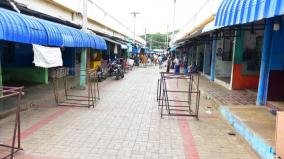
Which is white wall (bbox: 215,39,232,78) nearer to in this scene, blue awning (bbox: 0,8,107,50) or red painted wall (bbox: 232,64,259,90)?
red painted wall (bbox: 232,64,259,90)

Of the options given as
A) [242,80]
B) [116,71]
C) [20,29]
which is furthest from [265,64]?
[116,71]

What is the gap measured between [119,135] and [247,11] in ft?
13.0

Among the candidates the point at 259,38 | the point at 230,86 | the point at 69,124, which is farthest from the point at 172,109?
the point at 259,38

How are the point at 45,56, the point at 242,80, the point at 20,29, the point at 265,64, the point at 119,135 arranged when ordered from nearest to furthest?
the point at 119,135, the point at 20,29, the point at 265,64, the point at 45,56, the point at 242,80

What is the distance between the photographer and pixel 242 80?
41.8 feet

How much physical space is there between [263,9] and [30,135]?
18.0ft

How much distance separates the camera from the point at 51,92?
11781 millimetres

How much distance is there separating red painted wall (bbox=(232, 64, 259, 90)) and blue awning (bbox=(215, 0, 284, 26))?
4977 millimetres

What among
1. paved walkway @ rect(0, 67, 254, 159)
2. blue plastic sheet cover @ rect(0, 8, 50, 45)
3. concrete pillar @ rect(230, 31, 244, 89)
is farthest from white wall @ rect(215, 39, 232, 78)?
blue plastic sheet cover @ rect(0, 8, 50, 45)

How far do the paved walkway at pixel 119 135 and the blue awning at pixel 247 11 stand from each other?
2.76 m

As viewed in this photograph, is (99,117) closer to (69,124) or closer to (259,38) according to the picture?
(69,124)

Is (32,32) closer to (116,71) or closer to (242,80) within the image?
(242,80)

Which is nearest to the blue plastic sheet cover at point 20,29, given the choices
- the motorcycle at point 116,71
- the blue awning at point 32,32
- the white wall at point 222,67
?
the blue awning at point 32,32

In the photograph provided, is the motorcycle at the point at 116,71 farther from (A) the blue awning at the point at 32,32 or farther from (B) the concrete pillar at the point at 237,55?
(B) the concrete pillar at the point at 237,55
